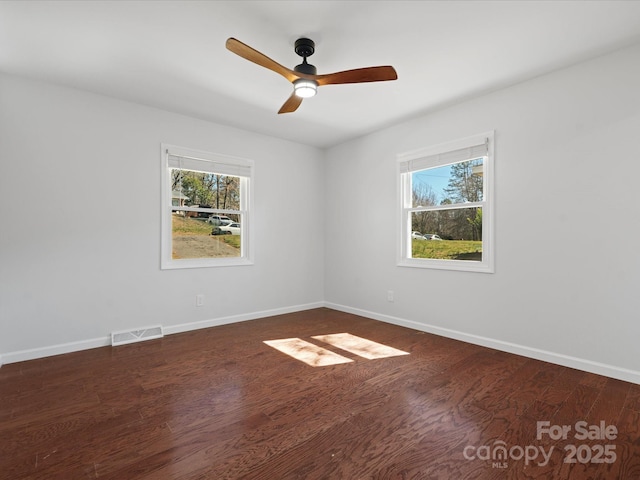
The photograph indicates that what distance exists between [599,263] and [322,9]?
2.86 meters

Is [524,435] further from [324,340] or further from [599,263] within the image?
[324,340]

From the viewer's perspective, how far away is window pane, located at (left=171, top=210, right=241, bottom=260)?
12.9 ft

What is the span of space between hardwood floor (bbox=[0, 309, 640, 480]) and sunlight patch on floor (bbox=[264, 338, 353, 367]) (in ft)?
0.30

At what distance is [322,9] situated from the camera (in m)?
2.10

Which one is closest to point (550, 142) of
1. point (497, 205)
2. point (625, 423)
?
point (497, 205)

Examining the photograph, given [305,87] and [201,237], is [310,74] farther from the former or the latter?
[201,237]

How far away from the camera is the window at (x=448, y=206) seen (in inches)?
133

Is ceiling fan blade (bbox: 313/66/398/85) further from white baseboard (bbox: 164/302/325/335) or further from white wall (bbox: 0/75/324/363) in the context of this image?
white baseboard (bbox: 164/302/325/335)

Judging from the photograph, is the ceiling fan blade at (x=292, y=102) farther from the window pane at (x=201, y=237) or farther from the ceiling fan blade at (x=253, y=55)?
the window pane at (x=201, y=237)

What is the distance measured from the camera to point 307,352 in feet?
10.4

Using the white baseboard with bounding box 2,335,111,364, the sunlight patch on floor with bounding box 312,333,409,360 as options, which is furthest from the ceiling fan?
the white baseboard with bounding box 2,335,111,364

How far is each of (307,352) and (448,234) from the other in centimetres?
210

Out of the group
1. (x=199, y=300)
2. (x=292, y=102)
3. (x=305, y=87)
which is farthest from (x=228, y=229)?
(x=305, y=87)

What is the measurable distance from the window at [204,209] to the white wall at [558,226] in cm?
231
